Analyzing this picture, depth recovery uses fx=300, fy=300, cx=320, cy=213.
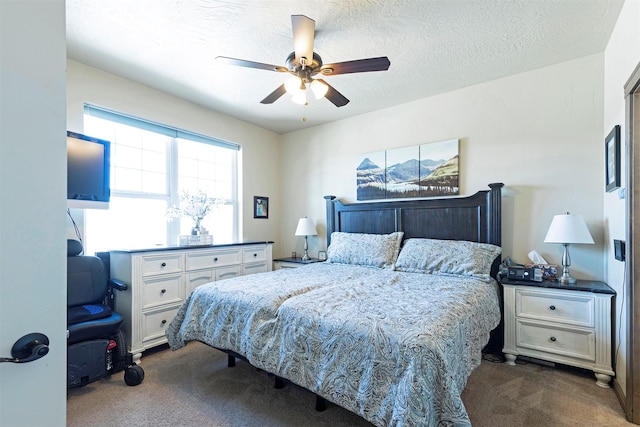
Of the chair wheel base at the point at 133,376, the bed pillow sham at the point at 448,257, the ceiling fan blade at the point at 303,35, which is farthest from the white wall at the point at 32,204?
the bed pillow sham at the point at 448,257

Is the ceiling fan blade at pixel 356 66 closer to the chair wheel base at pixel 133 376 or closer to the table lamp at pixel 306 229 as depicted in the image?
the table lamp at pixel 306 229

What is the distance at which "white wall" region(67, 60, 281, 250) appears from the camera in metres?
2.76

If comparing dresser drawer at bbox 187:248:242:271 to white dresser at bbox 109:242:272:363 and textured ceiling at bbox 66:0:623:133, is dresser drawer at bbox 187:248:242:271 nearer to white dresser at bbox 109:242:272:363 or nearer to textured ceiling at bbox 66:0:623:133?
white dresser at bbox 109:242:272:363

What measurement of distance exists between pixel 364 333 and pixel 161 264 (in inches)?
89.0

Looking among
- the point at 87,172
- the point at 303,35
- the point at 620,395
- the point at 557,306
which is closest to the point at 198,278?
the point at 87,172

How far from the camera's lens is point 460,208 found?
323 centimetres

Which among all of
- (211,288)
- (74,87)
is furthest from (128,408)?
(74,87)

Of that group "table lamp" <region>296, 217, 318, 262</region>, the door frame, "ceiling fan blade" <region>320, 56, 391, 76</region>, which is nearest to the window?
"table lamp" <region>296, 217, 318, 262</region>

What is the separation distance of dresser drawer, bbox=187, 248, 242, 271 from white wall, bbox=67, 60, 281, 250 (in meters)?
0.70

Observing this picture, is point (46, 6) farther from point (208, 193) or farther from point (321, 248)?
point (321, 248)

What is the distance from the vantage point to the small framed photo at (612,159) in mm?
2172

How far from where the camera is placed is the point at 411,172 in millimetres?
3654

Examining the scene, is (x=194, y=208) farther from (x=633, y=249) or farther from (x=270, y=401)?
(x=633, y=249)

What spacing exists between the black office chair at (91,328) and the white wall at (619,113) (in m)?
3.59
